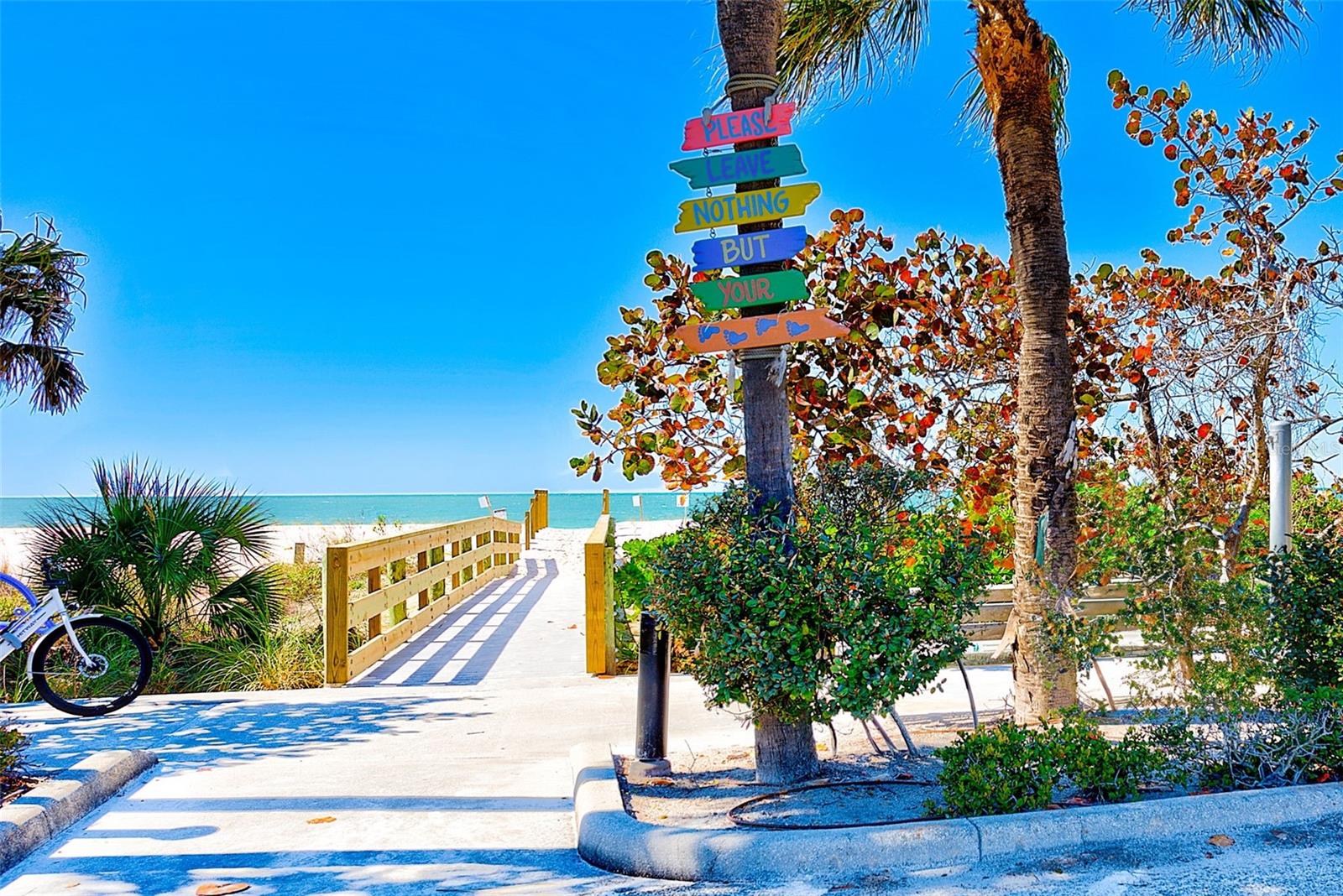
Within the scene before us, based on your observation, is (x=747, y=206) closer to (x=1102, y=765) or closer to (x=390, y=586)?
(x=1102, y=765)

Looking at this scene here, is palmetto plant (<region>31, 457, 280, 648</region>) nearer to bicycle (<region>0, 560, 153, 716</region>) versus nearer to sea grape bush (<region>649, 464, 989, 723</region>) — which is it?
bicycle (<region>0, 560, 153, 716</region>)

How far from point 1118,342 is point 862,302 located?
7.09 ft

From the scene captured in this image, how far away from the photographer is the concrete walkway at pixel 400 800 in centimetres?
345

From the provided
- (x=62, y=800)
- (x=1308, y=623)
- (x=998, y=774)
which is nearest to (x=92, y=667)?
(x=62, y=800)

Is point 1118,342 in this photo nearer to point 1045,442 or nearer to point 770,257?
point 1045,442

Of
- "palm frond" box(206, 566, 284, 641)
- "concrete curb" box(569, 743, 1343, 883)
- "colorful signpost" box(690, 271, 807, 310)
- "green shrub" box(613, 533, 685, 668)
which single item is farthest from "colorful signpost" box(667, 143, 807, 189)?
"palm frond" box(206, 566, 284, 641)

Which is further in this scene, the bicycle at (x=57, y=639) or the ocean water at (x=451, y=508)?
the ocean water at (x=451, y=508)

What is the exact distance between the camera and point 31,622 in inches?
257

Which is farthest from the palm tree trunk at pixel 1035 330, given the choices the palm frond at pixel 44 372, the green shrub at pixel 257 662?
the palm frond at pixel 44 372

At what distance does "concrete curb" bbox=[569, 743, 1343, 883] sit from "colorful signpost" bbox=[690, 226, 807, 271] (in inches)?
97.5

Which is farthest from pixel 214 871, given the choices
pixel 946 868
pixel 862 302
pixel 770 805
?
pixel 862 302

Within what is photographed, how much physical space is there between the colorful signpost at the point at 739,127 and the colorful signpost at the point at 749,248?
0.44 metres

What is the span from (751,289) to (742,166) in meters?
0.58

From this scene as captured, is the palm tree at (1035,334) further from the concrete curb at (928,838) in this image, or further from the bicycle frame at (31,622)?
the bicycle frame at (31,622)
